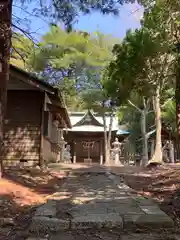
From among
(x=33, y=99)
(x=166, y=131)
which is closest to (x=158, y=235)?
(x=33, y=99)

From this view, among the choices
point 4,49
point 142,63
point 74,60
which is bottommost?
point 4,49

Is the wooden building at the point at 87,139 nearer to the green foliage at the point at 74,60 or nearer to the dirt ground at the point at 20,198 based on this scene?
the green foliage at the point at 74,60

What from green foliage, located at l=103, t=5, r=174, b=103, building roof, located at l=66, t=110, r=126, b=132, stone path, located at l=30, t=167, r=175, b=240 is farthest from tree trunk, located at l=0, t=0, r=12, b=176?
building roof, located at l=66, t=110, r=126, b=132

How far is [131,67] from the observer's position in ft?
40.2

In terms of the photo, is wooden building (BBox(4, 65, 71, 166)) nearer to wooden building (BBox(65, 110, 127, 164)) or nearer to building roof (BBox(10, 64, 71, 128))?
building roof (BBox(10, 64, 71, 128))

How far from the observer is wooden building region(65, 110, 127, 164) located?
32.2m

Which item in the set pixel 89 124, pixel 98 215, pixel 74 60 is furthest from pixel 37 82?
pixel 89 124

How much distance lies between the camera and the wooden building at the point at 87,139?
32188 mm

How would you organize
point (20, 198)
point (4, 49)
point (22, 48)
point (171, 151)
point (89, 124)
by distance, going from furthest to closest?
point (89, 124) → point (171, 151) → point (22, 48) → point (4, 49) → point (20, 198)

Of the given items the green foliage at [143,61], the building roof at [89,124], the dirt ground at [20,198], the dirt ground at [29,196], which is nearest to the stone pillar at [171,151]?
the building roof at [89,124]

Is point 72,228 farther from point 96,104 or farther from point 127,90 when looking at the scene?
point 96,104

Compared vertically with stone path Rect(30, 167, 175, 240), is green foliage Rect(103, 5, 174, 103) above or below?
above

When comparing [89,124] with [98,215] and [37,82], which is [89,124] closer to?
[37,82]

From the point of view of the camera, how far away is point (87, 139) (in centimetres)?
3275
